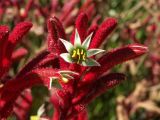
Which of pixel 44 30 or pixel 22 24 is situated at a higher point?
pixel 22 24

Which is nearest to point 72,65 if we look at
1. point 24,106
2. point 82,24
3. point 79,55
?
point 79,55

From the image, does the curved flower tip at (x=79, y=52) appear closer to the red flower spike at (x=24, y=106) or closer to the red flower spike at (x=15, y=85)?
the red flower spike at (x=15, y=85)

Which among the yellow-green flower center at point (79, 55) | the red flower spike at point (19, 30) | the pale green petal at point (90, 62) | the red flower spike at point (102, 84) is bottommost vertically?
the red flower spike at point (102, 84)

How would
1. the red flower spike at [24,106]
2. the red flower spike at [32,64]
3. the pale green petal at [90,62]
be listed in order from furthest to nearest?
1. the red flower spike at [24,106]
2. the red flower spike at [32,64]
3. the pale green petal at [90,62]

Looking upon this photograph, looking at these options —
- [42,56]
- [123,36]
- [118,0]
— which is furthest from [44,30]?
[42,56]

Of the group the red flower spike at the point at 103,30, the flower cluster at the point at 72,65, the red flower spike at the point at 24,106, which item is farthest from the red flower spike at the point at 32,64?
the red flower spike at the point at 24,106

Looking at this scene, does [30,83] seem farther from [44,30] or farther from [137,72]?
[137,72]

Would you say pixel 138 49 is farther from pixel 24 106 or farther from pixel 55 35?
pixel 24 106
